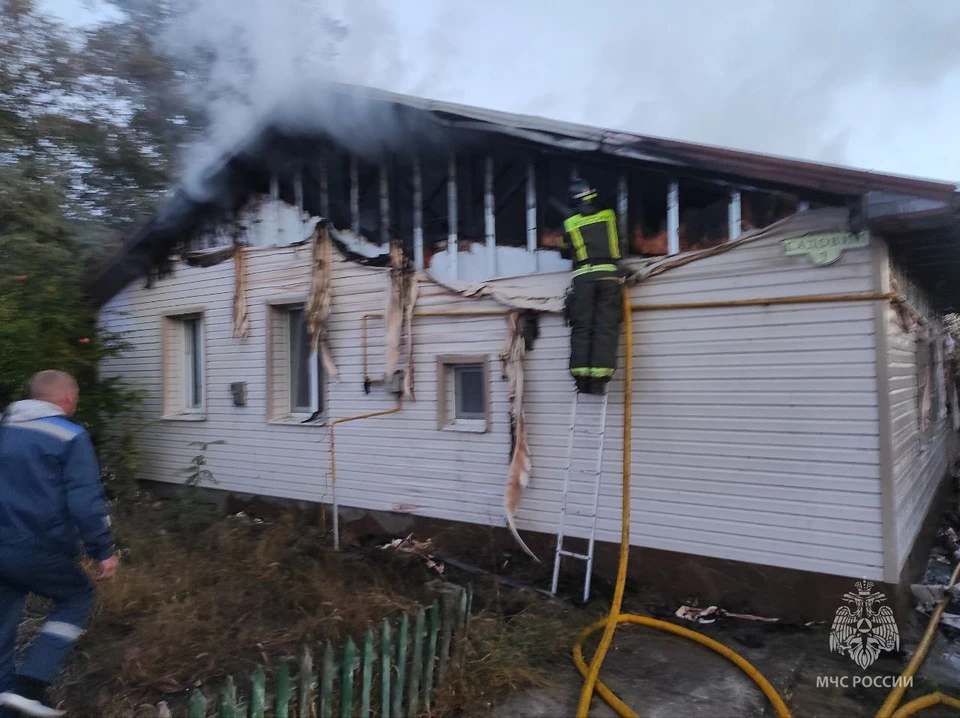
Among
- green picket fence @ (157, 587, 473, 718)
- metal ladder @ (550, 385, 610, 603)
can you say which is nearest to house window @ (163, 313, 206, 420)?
metal ladder @ (550, 385, 610, 603)

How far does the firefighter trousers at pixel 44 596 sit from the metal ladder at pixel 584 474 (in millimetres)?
3248

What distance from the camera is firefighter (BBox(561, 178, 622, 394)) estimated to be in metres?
5.20

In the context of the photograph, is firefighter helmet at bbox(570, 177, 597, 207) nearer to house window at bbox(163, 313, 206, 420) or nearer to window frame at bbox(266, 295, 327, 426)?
window frame at bbox(266, 295, 327, 426)

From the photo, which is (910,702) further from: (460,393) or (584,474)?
(460,393)

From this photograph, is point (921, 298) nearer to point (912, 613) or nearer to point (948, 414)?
point (912, 613)

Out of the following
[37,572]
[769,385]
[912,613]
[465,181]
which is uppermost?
[465,181]

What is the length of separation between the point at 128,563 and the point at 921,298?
7.96m

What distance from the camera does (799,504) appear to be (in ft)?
15.8

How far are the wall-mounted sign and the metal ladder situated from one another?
170 centimetres

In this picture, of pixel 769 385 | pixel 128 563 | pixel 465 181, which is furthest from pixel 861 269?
pixel 128 563

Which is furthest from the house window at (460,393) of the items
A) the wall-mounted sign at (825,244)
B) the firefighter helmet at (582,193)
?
the wall-mounted sign at (825,244)

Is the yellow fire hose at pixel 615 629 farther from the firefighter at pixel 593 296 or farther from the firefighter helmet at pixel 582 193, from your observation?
the firefighter helmet at pixel 582 193

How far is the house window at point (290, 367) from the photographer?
8.02m

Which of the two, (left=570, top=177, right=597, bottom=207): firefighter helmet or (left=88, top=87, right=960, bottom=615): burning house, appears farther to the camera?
(left=570, top=177, right=597, bottom=207): firefighter helmet
